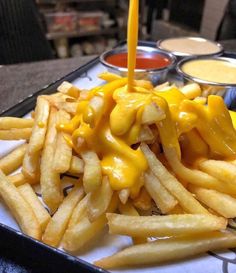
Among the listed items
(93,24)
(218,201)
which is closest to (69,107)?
(218,201)

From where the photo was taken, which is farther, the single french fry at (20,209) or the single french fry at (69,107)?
the single french fry at (69,107)

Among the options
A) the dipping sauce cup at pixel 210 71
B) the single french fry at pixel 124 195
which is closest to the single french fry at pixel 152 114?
the single french fry at pixel 124 195

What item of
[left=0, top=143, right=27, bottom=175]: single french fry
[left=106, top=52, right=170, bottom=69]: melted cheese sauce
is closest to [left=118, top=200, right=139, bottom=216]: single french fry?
A: [left=0, top=143, right=27, bottom=175]: single french fry

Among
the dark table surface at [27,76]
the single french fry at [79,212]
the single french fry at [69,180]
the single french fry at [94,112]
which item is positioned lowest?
the dark table surface at [27,76]

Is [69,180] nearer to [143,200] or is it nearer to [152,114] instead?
[143,200]

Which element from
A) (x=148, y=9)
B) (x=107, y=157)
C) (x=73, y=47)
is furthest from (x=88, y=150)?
(x=148, y=9)

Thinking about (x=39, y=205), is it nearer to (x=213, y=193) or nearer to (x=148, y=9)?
(x=213, y=193)

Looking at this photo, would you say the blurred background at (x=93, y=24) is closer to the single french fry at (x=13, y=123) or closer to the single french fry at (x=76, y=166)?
the single french fry at (x=13, y=123)
